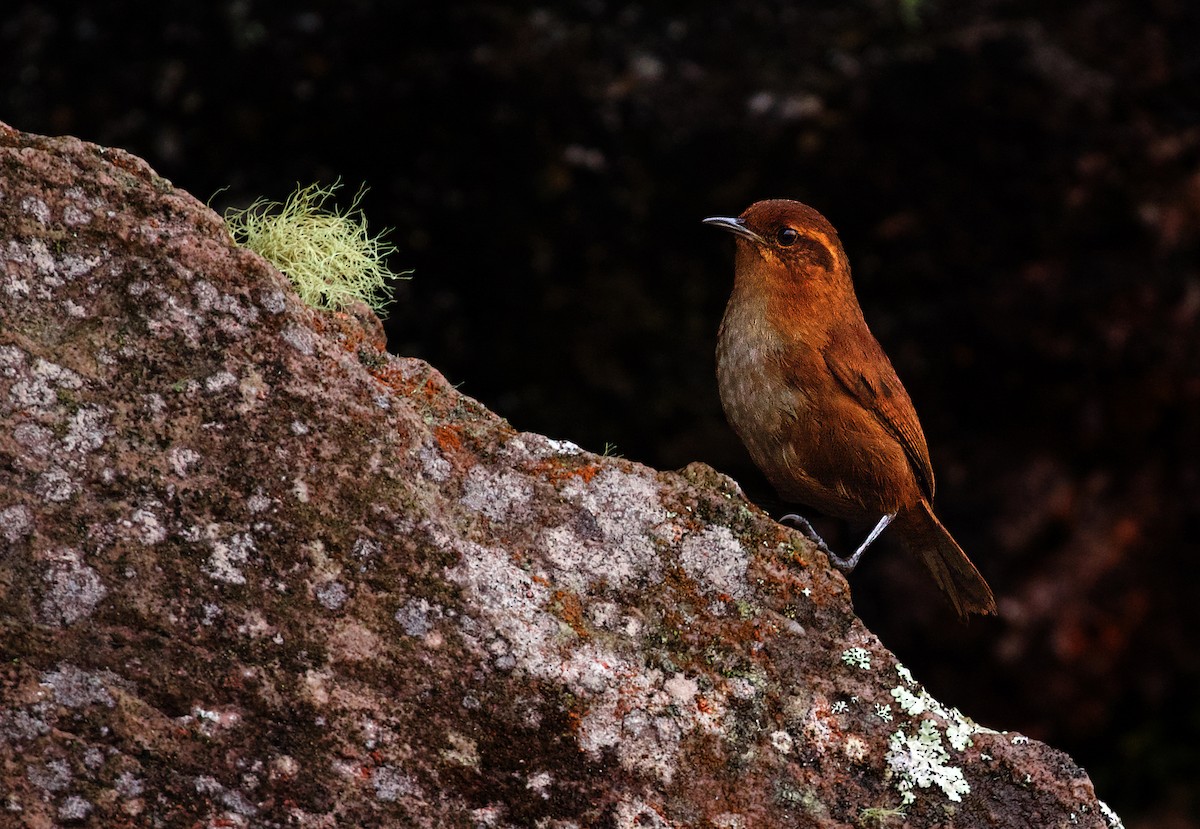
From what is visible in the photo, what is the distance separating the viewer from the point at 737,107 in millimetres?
6770

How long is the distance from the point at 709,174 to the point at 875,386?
2782 mm

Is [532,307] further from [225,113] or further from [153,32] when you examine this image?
[153,32]

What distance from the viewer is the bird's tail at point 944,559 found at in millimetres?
4367

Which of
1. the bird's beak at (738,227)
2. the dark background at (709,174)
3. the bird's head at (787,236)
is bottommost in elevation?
the dark background at (709,174)

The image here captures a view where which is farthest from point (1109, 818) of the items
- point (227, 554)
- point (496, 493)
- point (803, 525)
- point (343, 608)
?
point (227, 554)

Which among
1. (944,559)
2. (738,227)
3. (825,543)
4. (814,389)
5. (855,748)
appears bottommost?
(944,559)

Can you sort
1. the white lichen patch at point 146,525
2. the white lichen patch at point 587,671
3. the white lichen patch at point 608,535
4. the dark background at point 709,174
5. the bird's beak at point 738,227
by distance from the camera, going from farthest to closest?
1. the dark background at point 709,174
2. the bird's beak at point 738,227
3. the white lichen patch at point 608,535
4. the white lichen patch at point 587,671
5. the white lichen patch at point 146,525

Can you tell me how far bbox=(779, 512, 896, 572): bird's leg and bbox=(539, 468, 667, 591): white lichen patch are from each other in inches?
20.7

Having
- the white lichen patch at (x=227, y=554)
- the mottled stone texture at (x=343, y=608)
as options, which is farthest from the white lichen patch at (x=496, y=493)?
the white lichen patch at (x=227, y=554)

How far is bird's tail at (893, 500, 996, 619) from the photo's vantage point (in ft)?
14.3

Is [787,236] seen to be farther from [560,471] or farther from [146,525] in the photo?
[146,525]

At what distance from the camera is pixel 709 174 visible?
22.1 feet

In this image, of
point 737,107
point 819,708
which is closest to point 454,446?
point 819,708

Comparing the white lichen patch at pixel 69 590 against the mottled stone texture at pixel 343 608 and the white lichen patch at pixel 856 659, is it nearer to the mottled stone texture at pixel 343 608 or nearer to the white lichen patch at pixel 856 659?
the mottled stone texture at pixel 343 608
